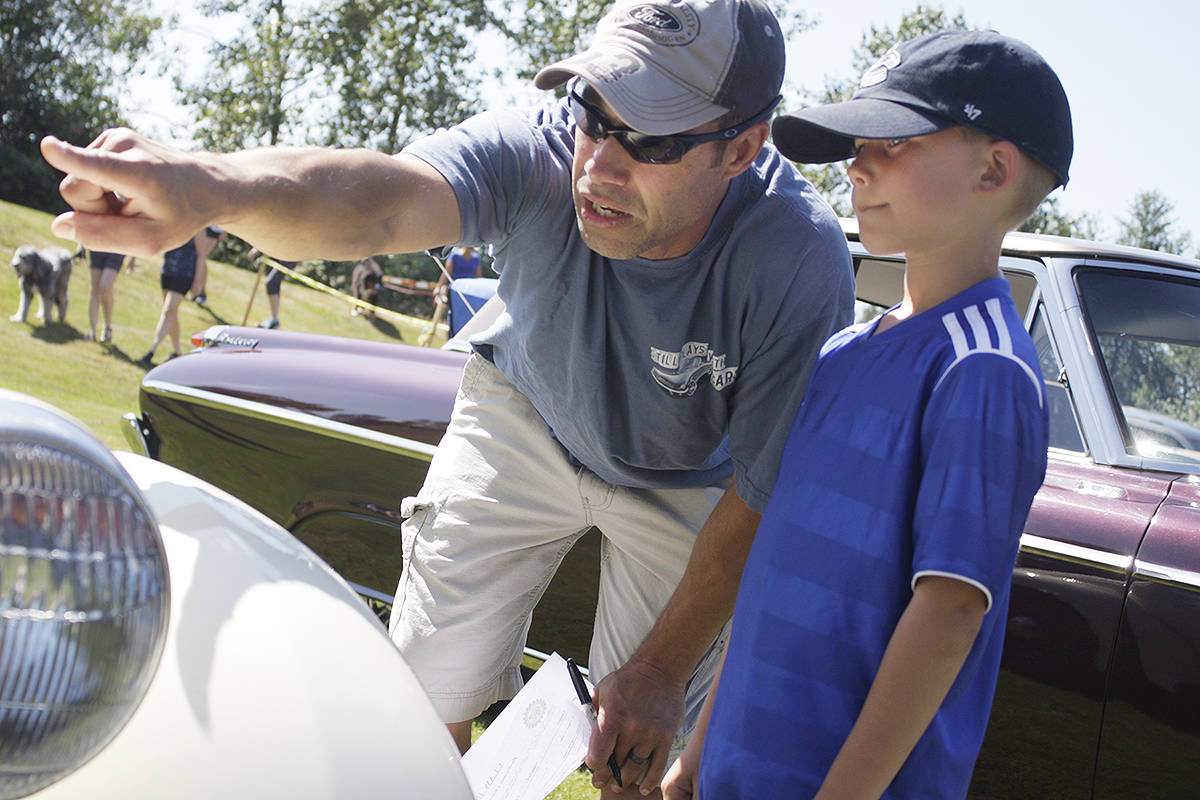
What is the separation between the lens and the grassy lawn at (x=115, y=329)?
836cm

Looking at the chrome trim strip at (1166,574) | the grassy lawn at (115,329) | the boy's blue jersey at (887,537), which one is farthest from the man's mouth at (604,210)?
the grassy lawn at (115,329)

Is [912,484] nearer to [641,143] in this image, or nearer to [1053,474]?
[641,143]

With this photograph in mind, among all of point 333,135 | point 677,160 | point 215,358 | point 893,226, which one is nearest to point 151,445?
point 215,358

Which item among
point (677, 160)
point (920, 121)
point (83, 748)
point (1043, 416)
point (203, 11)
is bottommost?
point (203, 11)

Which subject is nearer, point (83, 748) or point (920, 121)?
point (83, 748)

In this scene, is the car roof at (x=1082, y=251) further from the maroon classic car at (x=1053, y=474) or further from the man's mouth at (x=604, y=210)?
the man's mouth at (x=604, y=210)

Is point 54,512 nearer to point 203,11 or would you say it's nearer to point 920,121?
point 920,121

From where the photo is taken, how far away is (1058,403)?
8.66 feet

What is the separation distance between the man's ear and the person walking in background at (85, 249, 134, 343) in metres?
10.1

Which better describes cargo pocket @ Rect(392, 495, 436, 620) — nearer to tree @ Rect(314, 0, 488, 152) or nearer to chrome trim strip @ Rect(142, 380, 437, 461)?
chrome trim strip @ Rect(142, 380, 437, 461)

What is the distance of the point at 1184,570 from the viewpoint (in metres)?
2.05

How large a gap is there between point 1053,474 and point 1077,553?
0.34 metres

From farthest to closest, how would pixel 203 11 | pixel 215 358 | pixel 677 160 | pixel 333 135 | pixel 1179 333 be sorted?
pixel 203 11, pixel 333 135, pixel 215 358, pixel 1179 333, pixel 677 160

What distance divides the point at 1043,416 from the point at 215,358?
291cm
